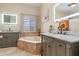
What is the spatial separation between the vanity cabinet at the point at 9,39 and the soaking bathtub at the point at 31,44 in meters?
0.20

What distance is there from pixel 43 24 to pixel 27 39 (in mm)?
814

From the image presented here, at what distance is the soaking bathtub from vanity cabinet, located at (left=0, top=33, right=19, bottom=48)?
20cm

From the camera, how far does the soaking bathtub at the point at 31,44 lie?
3.71 m

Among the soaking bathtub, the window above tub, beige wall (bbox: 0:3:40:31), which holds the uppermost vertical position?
beige wall (bbox: 0:3:40:31)

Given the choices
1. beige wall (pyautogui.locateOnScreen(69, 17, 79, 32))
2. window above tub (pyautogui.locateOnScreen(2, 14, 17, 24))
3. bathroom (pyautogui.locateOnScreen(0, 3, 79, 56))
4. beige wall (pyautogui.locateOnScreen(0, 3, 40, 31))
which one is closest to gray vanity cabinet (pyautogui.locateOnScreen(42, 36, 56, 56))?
beige wall (pyautogui.locateOnScreen(69, 17, 79, 32))

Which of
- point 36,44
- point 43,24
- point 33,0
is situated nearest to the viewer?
point 33,0

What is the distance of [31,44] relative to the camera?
12.8ft

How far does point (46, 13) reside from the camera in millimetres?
4145

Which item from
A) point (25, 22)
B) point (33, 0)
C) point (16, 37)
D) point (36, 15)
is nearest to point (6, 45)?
point (16, 37)

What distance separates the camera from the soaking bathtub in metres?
3.71

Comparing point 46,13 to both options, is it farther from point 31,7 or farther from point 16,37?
point 16,37

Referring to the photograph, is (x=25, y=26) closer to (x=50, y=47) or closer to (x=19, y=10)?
(x=19, y=10)

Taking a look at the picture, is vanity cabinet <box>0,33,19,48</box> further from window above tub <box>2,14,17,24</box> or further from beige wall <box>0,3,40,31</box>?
window above tub <box>2,14,17,24</box>

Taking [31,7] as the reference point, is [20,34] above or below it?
below
